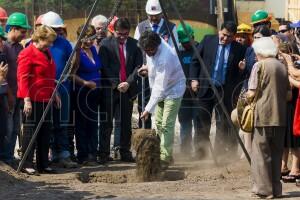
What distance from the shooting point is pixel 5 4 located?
21.0 metres

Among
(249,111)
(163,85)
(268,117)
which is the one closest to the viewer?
(268,117)

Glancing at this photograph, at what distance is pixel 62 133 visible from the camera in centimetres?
1255

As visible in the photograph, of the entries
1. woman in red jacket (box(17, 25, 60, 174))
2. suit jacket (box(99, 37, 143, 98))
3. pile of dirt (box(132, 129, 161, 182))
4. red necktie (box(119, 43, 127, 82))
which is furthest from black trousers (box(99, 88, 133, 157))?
woman in red jacket (box(17, 25, 60, 174))

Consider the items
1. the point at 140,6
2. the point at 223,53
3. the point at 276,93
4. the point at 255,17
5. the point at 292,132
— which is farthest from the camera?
the point at 140,6

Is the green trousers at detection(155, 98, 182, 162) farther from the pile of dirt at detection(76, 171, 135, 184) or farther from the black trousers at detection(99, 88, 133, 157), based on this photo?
the black trousers at detection(99, 88, 133, 157)

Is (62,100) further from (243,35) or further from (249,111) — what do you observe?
(249,111)

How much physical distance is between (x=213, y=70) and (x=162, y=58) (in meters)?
1.33

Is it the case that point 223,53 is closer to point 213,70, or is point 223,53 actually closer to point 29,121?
point 213,70

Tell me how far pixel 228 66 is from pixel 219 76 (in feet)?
0.68

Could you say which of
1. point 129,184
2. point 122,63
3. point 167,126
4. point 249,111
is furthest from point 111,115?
point 249,111

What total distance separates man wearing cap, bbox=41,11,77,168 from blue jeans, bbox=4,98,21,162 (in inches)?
21.9

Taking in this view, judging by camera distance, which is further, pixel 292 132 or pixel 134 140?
pixel 134 140

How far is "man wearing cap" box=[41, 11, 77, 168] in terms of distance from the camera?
40.6 feet

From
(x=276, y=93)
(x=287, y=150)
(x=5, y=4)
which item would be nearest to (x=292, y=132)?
(x=287, y=150)
